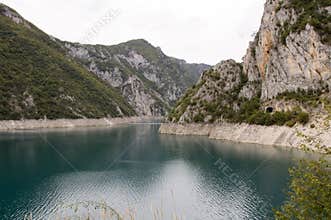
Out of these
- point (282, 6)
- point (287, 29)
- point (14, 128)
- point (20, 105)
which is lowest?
point (14, 128)

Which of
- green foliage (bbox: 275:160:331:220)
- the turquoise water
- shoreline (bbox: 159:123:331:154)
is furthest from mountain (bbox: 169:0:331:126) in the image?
green foliage (bbox: 275:160:331:220)

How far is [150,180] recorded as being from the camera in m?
52.7

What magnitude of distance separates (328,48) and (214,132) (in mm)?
44162

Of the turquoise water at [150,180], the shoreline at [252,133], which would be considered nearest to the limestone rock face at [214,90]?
the shoreline at [252,133]

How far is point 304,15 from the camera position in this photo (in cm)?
9831

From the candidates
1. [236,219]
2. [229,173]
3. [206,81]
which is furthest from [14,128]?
[236,219]

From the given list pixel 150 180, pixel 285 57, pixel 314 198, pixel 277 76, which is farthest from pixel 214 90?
pixel 314 198

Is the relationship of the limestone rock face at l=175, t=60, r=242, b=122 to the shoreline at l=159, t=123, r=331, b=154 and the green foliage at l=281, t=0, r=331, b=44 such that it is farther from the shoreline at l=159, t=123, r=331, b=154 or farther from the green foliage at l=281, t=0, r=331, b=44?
the green foliage at l=281, t=0, r=331, b=44

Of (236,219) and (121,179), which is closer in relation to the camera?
(236,219)

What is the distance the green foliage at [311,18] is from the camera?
90750 millimetres

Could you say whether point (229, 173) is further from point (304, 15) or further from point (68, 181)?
point (304, 15)

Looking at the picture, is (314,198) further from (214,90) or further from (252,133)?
(214,90)

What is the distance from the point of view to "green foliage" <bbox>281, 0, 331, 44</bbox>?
3573 inches

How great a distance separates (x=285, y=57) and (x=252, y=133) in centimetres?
2515
